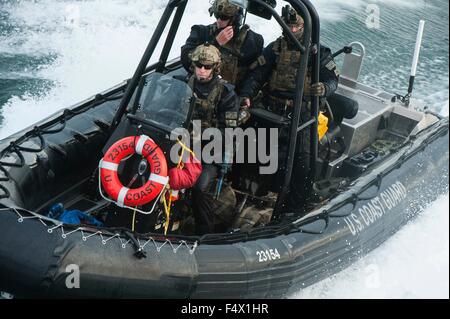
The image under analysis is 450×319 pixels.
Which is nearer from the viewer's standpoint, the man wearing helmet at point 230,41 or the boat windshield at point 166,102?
the boat windshield at point 166,102

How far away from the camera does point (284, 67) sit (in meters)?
5.52

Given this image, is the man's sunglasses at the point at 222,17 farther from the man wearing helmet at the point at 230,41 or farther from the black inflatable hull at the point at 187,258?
the black inflatable hull at the point at 187,258

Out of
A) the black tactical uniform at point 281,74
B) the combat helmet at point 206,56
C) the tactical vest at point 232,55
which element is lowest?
the combat helmet at point 206,56

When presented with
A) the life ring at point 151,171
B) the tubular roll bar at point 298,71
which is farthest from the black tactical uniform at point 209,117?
the life ring at point 151,171

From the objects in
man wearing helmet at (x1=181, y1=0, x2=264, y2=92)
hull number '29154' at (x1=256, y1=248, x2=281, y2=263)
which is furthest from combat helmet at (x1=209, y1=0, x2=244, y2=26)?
hull number '29154' at (x1=256, y1=248, x2=281, y2=263)

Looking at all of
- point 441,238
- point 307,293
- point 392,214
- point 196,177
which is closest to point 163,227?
point 196,177

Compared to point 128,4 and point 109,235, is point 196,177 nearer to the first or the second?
point 109,235

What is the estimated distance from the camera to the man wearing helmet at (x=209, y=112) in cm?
500

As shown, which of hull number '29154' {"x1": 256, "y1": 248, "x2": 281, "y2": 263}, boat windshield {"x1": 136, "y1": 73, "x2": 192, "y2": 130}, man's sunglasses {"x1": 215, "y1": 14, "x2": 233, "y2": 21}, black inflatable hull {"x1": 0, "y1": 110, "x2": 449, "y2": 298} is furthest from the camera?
man's sunglasses {"x1": 215, "y1": 14, "x2": 233, "y2": 21}

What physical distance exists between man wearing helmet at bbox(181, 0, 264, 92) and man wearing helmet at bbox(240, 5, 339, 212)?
0.39 feet

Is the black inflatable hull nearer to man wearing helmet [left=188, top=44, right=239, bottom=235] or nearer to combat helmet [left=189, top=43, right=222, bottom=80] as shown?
man wearing helmet [left=188, top=44, right=239, bottom=235]

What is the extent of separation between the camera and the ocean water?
6.40m

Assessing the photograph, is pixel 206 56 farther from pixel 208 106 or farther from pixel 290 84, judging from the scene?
pixel 290 84

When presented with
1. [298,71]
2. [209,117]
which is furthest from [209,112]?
[298,71]
